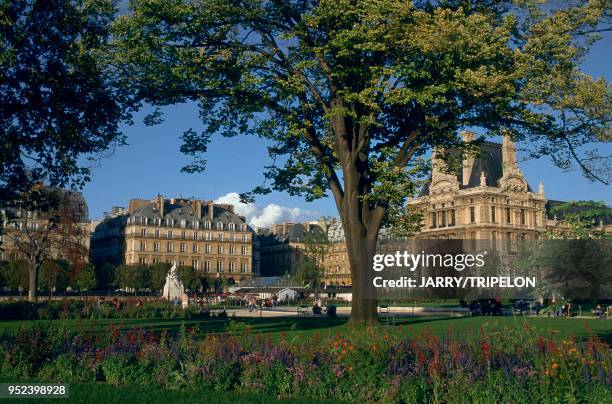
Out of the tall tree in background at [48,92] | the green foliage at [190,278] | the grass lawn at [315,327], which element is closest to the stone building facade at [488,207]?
the green foliage at [190,278]

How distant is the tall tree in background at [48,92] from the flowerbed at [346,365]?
199 inches

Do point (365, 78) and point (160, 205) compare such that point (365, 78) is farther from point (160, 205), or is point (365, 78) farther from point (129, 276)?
point (160, 205)

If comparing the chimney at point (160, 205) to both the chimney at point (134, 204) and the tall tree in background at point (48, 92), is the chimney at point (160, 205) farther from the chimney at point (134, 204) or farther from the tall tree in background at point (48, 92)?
the tall tree in background at point (48, 92)

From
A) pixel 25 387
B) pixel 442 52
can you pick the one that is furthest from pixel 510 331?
pixel 442 52

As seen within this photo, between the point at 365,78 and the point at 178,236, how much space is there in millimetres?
105942

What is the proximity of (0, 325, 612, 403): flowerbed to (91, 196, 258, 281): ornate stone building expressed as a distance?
355 ft

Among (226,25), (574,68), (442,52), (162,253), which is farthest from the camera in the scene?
(162,253)

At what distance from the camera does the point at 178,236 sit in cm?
12362

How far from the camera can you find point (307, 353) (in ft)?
35.8

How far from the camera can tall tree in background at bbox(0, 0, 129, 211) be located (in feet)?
50.7

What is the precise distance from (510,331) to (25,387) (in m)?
7.49

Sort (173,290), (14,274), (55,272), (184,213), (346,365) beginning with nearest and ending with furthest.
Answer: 1. (346,365)
2. (173,290)
3. (55,272)
4. (14,274)
5. (184,213)

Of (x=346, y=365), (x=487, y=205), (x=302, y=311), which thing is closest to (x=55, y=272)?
(x=302, y=311)

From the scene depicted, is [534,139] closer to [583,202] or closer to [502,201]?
[583,202]
